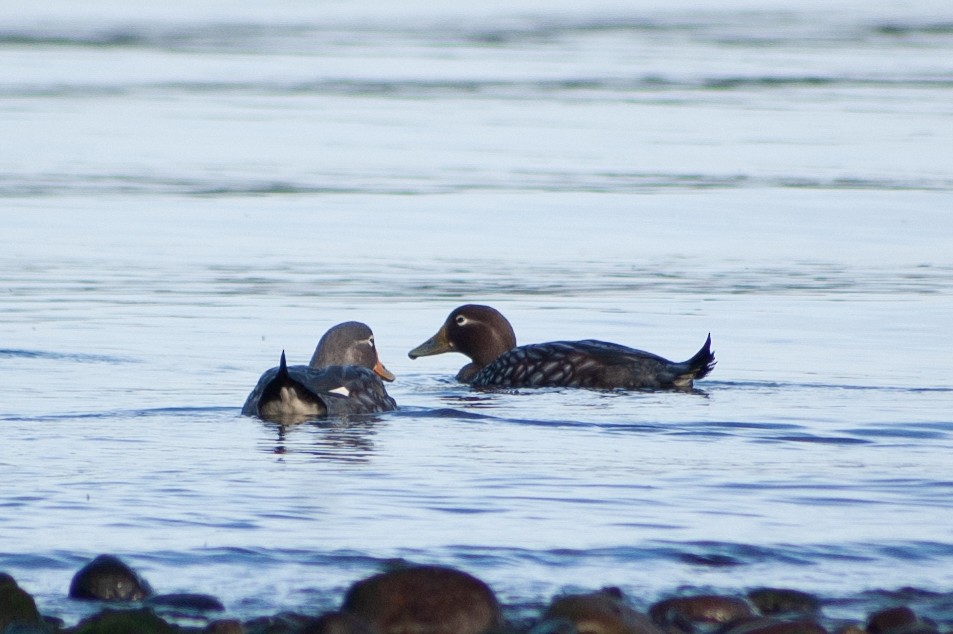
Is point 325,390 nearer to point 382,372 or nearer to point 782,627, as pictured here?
point 382,372

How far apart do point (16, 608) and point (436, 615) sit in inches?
47.4

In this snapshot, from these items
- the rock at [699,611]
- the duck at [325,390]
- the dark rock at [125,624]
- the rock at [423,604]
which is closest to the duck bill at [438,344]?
the duck at [325,390]

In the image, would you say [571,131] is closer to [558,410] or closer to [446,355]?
[446,355]

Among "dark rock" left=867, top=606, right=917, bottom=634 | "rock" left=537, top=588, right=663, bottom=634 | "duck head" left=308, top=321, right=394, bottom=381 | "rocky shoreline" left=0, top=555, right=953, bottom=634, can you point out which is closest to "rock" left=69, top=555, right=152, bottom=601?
"rocky shoreline" left=0, top=555, right=953, bottom=634

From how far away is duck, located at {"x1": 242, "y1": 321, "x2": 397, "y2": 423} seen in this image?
9930 mm

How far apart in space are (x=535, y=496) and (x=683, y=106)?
22.6 m

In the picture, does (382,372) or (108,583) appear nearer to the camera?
(108,583)

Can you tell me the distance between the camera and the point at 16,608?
576cm

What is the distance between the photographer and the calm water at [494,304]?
7142 millimetres

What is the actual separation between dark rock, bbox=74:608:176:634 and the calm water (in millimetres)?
503

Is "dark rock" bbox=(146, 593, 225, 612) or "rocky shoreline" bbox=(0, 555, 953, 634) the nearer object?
"rocky shoreline" bbox=(0, 555, 953, 634)

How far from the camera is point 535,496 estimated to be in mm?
7973

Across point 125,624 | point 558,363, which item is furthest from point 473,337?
point 125,624

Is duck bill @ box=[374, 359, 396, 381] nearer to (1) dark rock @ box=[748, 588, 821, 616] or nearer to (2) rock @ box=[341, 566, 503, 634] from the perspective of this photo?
(1) dark rock @ box=[748, 588, 821, 616]
